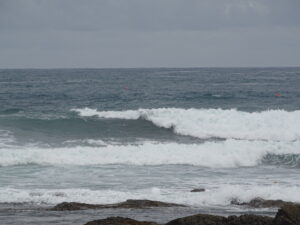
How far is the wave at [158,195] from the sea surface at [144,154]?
3 cm

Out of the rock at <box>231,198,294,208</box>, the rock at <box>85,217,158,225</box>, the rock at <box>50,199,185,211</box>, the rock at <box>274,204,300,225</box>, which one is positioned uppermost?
the rock at <box>274,204,300,225</box>

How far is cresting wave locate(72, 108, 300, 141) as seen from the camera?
33969 mm

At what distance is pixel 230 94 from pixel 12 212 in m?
41.0

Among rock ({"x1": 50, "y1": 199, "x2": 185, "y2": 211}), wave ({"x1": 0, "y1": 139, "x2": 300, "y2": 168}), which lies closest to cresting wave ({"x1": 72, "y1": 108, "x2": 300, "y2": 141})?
wave ({"x1": 0, "y1": 139, "x2": 300, "y2": 168})

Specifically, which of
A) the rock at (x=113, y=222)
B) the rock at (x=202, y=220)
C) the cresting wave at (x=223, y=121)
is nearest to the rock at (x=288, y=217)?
the rock at (x=202, y=220)

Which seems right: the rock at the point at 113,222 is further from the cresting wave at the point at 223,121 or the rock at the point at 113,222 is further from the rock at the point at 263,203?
the cresting wave at the point at 223,121

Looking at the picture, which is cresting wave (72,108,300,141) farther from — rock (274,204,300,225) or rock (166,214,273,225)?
rock (274,204,300,225)

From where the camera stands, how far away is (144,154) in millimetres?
26656

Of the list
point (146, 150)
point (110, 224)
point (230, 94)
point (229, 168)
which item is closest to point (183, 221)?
point (110, 224)

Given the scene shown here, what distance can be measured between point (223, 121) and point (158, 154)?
1173 centimetres

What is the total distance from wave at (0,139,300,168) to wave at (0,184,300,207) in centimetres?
635

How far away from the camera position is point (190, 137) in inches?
1336

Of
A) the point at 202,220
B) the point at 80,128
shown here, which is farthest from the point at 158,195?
the point at 80,128

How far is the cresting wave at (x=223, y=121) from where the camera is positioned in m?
34.0
